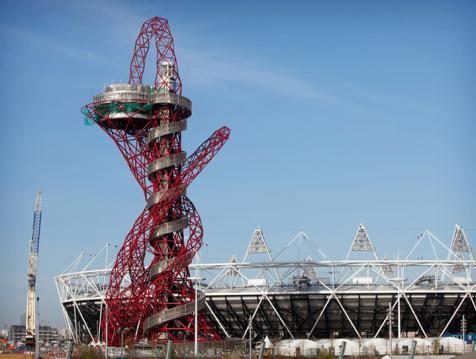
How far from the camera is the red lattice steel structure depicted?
4377 inches

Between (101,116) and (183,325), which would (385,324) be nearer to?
(183,325)

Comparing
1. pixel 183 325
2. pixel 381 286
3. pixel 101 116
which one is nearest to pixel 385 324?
pixel 381 286

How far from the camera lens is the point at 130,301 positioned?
11306cm

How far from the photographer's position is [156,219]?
11100cm

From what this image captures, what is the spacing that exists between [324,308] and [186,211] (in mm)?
32042

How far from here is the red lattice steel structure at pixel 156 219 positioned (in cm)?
11119

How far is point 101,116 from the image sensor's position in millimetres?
116000

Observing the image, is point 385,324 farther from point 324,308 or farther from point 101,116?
point 101,116

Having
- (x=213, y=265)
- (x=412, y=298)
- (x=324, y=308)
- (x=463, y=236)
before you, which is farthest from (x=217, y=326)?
(x=463, y=236)

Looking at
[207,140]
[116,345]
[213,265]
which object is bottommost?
[116,345]

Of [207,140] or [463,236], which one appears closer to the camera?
[207,140]

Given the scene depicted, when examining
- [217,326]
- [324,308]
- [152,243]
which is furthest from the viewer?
[217,326]

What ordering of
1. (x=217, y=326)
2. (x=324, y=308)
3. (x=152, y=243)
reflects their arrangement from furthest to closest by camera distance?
(x=217, y=326)
(x=324, y=308)
(x=152, y=243)

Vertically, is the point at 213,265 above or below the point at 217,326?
above
